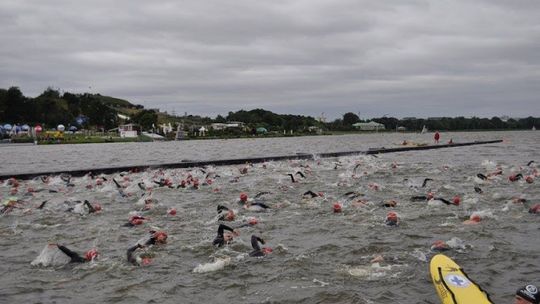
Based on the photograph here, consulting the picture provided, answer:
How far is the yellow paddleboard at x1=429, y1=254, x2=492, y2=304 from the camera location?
7.03 m

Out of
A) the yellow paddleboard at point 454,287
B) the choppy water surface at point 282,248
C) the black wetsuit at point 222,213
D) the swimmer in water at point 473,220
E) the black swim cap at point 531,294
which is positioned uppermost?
the black swim cap at point 531,294

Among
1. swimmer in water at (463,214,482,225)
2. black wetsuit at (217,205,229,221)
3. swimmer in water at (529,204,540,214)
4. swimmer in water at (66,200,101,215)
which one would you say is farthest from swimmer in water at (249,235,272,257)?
swimmer in water at (529,204,540,214)

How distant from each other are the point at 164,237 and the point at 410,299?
6.23 meters

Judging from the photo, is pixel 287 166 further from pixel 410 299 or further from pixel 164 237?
pixel 410 299

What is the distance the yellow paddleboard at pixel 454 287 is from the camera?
7.03m

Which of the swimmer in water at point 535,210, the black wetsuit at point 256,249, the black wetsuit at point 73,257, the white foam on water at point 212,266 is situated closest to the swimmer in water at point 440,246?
the black wetsuit at point 256,249

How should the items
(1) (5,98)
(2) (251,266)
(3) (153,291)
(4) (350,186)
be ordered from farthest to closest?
(1) (5,98) < (4) (350,186) < (2) (251,266) < (3) (153,291)

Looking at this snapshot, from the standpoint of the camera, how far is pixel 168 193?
70.8 ft

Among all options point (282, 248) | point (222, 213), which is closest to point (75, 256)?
point (282, 248)

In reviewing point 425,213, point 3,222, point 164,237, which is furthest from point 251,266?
point 3,222

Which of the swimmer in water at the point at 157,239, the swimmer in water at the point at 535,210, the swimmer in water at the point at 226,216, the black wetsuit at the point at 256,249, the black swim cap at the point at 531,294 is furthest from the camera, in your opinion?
the swimmer in water at the point at 535,210

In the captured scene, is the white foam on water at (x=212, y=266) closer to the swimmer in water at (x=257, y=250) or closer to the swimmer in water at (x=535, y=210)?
the swimmer in water at (x=257, y=250)

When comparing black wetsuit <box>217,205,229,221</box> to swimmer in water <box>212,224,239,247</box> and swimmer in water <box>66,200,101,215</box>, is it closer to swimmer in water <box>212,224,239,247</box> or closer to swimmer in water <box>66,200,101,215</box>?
swimmer in water <box>212,224,239,247</box>

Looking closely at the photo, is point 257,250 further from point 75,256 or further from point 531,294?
point 531,294
